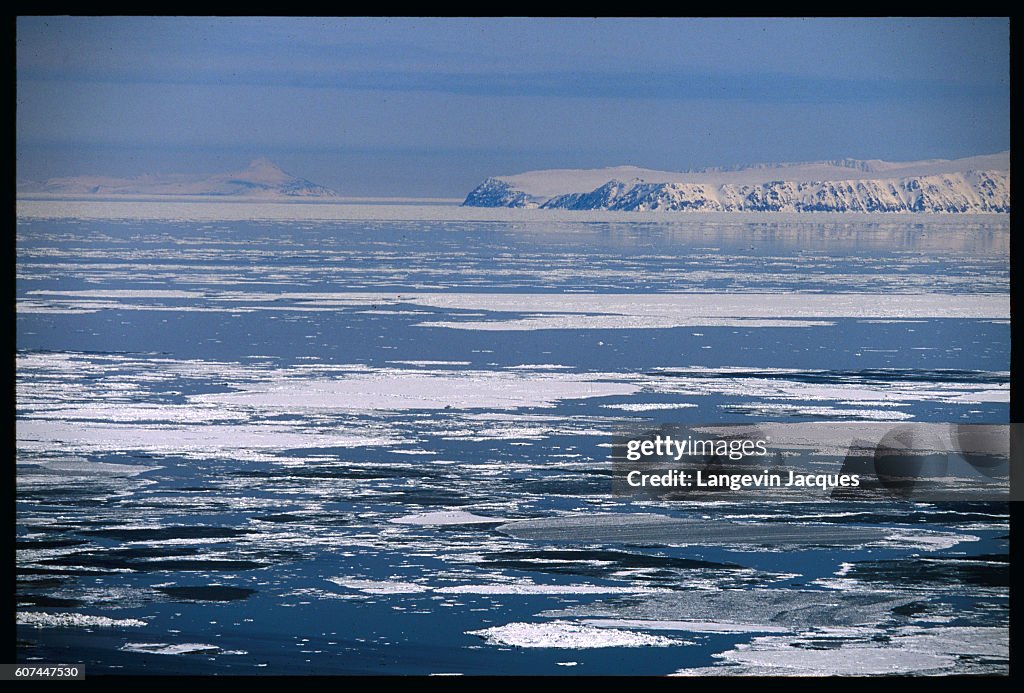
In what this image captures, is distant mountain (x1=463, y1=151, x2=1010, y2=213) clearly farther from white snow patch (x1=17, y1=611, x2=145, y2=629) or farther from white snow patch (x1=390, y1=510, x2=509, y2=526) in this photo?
white snow patch (x1=17, y1=611, x2=145, y2=629)

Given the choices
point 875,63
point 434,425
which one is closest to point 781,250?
point 875,63

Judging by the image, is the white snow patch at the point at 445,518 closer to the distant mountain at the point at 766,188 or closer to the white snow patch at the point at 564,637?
the white snow patch at the point at 564,637

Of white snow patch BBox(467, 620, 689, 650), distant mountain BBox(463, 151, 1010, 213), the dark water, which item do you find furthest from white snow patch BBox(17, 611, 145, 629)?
distant mountain BBox(463, 151, 1010, 213)

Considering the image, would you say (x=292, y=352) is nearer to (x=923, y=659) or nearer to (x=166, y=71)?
(x=166, y=71)

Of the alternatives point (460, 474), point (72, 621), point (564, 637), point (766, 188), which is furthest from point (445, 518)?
point (766, 188)

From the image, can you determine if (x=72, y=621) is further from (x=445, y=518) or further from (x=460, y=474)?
(x=460, y=474)

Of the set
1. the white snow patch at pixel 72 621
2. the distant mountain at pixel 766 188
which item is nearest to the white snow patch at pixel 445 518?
the white snow patch at pixel 72 621
